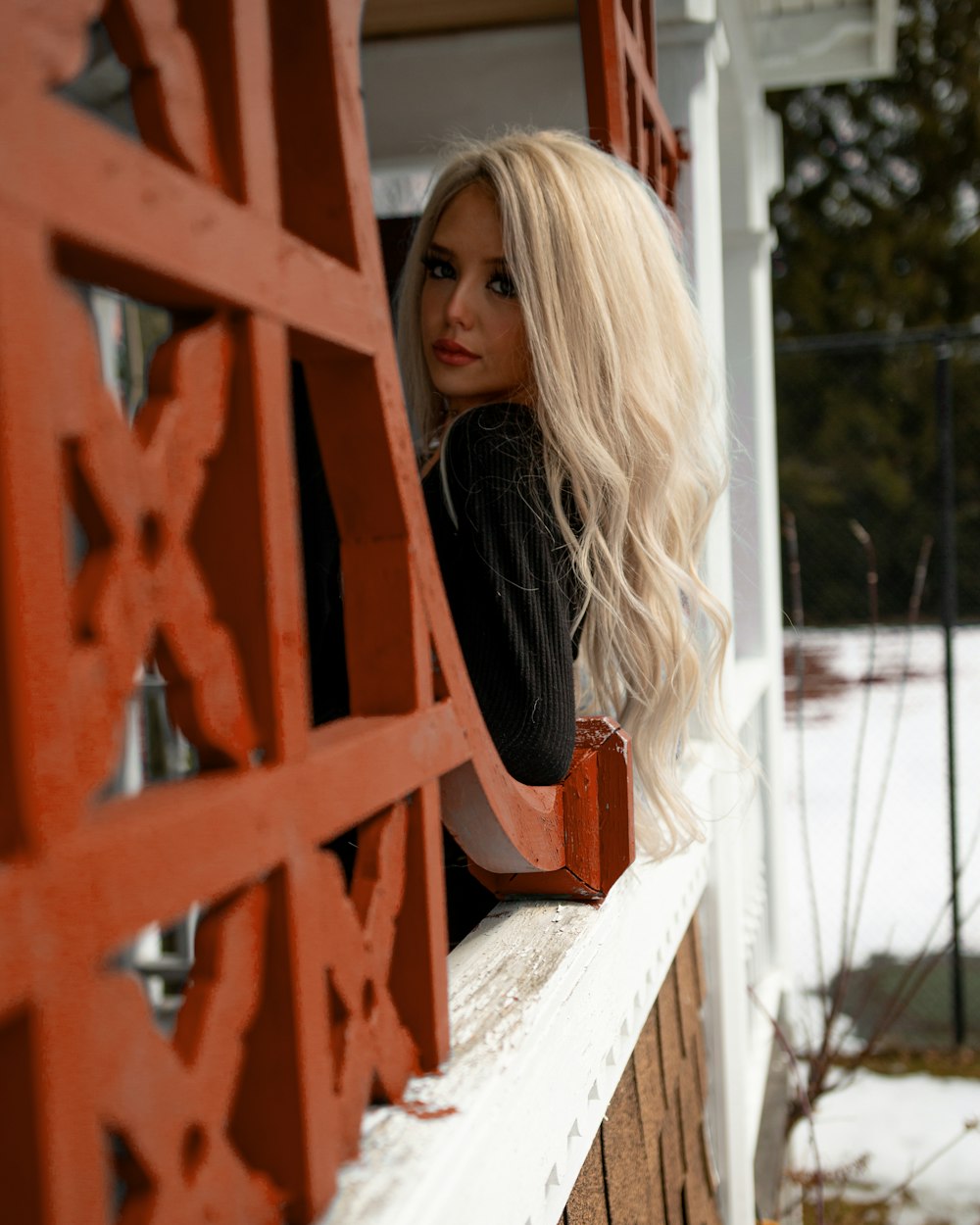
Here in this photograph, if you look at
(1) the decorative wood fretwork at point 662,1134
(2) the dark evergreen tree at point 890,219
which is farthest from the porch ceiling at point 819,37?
(2) the dark evergreen tree at point 890,219

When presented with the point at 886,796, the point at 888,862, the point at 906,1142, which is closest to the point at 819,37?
the point at 906,1142

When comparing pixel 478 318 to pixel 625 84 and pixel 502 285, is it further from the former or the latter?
pixel 625 84

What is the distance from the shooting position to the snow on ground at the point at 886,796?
670cm

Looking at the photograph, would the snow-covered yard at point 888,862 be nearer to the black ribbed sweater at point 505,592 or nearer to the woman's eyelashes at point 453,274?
the woman's eyelashes at point 453,274

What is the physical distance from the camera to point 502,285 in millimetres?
1550

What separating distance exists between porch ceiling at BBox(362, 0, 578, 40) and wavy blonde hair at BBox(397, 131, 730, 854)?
951mm

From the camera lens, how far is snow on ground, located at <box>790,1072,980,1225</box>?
3.82 meters

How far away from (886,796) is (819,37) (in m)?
6.31

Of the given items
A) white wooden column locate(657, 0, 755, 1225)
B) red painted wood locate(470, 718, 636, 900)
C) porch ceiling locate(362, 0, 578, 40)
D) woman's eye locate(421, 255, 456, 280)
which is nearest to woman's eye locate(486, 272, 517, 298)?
woman's eye locate(421, 255, 456, 280)

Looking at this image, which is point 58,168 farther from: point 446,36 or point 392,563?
point 446,36

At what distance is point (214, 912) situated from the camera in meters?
0.60

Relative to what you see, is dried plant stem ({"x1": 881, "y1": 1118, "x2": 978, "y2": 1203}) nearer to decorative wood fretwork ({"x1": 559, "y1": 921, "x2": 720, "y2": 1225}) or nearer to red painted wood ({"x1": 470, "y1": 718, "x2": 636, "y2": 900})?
decorative wood fretwork ({"x1": 559, "y1": 921, "x2": 720, "y2": 1225})

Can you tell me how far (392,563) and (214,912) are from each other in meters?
0.29

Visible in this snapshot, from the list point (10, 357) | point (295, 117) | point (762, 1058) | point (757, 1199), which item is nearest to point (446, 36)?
point (295, 117)
